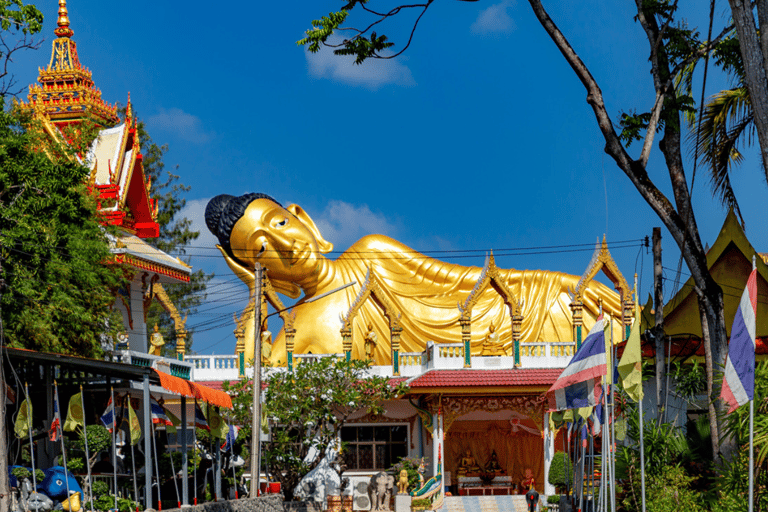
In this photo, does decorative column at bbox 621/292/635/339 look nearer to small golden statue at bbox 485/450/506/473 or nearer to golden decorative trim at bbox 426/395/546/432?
golden decorative trim at bbox 426/395/546/432

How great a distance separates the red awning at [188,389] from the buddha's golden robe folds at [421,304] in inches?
422

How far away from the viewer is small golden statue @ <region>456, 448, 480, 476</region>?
26391mm

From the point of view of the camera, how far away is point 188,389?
15773 mm

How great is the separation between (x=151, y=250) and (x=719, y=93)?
51.5 ft

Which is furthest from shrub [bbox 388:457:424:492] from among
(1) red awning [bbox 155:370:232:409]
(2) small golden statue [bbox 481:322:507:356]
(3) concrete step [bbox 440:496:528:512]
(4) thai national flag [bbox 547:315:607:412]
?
(4) thai national flag [bbox 547:315:607:412]

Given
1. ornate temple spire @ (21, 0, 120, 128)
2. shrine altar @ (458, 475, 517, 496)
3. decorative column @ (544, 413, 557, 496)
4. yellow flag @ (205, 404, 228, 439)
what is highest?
ornate temple spire @ (21, 0, 120, 128)

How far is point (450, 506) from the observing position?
23641 mm

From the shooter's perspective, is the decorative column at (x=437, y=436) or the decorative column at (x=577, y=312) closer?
the decorative column at (x=437, y=436)

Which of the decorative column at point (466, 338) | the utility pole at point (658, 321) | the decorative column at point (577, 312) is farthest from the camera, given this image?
the decorative column at point (577, 312)

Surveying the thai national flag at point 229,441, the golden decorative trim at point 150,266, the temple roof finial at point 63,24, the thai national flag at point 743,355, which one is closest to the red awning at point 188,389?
the thai national flag at point 229,441

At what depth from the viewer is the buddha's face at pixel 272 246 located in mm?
30547

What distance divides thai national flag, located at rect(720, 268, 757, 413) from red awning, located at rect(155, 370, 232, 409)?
8104mm

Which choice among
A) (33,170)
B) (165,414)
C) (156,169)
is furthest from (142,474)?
(156,169)

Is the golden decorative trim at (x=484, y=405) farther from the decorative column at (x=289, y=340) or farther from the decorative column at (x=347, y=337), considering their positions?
the decorative column at (x=289, y=340)
